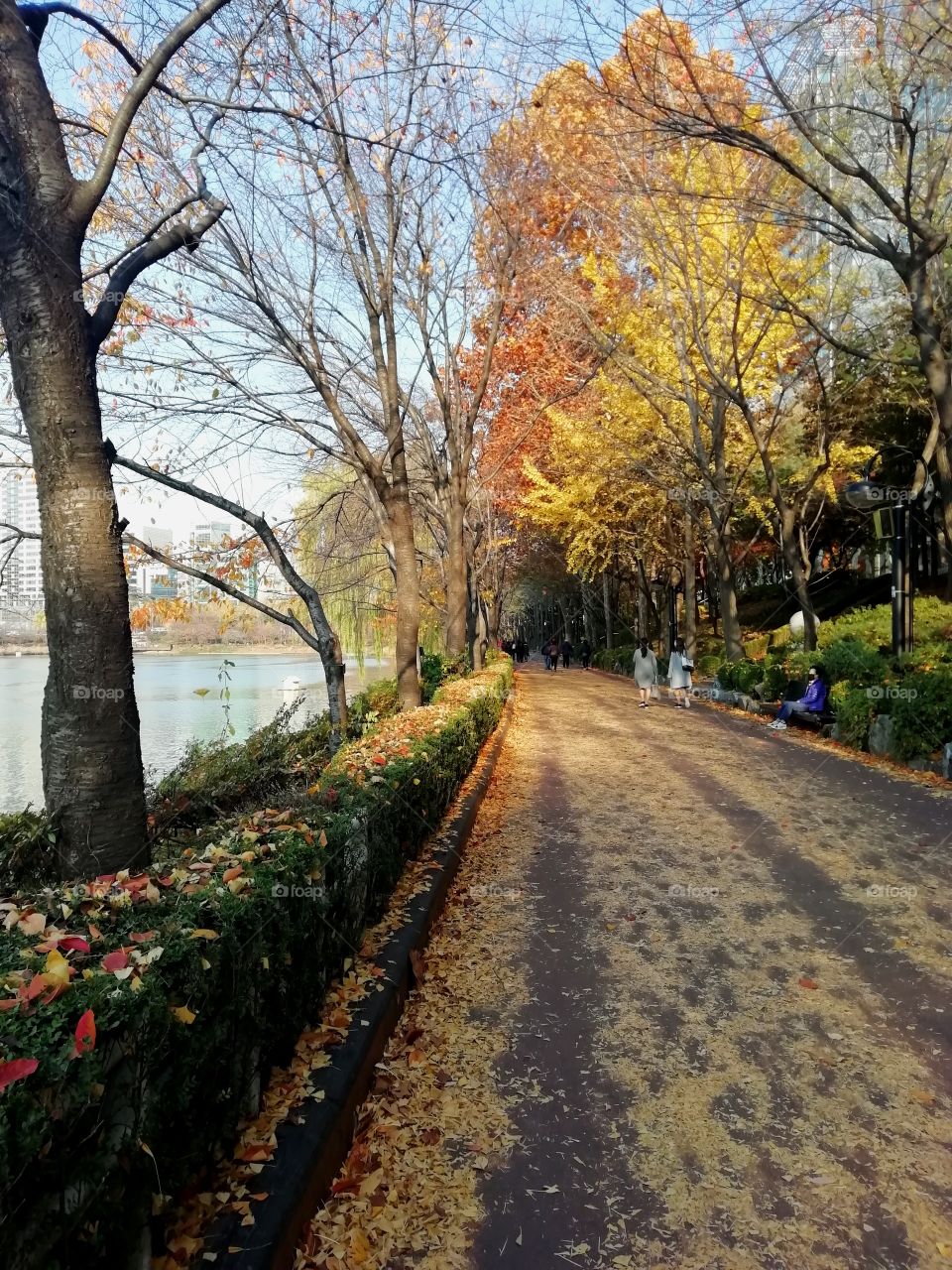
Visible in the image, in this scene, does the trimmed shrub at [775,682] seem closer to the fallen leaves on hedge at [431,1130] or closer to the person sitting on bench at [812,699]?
the person sitting on bench at [812,699]

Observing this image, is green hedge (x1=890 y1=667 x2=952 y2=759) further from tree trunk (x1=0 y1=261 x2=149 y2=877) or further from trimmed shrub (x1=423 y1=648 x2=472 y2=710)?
tree trunk (x1=0 y1=261 x2=149 y2=877)

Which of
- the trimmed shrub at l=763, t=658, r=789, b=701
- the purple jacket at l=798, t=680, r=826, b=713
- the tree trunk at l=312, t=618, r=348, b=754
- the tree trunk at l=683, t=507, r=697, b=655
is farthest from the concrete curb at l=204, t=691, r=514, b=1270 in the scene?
the tree trunk at l=683, t=507, r=697, b=655

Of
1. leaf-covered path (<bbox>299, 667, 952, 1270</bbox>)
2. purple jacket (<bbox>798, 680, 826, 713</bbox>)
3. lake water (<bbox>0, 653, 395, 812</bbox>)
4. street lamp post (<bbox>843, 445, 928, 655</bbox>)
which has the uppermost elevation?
street lamp post (<bbox>843, 445, 928, 655</bbox>)

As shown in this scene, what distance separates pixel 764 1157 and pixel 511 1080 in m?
0.95

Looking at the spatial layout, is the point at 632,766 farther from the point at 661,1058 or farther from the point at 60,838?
the point at 60,838

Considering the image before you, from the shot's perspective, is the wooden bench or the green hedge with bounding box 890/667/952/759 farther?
the wooden bench

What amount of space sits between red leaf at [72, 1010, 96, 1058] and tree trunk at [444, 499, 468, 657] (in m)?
13.5

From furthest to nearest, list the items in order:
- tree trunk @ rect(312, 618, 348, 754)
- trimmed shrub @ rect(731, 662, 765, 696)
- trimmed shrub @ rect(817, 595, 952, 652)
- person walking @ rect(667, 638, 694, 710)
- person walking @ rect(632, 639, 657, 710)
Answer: person walking @ rect(667, 638, 694, 710), person walking @ rect(632, 639, 657, 710), trimmed shrub @ rect(731, 662, 765, 696), trimmed shrub @ rect(817, 595, 952, 652), tree trunk @ rect(312, 618, 348, 754)

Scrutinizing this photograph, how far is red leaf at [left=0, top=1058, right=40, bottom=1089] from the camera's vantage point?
1361 millimetres

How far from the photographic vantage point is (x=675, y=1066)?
3096 mm

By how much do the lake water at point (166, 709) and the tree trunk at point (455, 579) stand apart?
3146 mm

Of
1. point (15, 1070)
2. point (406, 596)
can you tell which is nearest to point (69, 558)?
point (15, 1070)

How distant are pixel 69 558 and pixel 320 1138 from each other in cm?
244

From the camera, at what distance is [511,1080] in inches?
119
